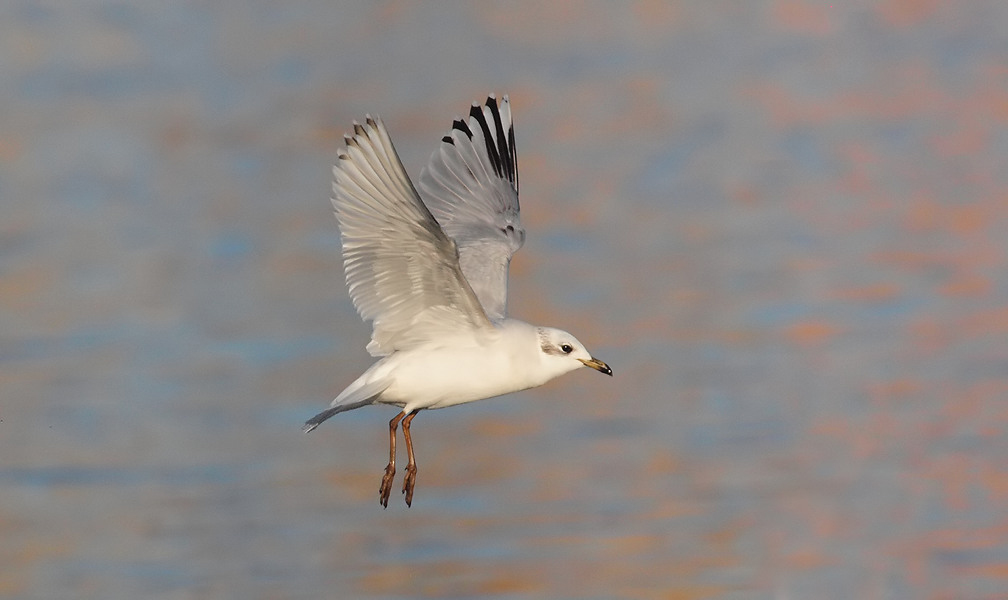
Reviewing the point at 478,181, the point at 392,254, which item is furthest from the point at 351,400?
the point at 478,181

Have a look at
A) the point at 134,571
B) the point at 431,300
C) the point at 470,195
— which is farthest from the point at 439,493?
the point at 431,300

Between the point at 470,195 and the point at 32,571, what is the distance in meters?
5.48

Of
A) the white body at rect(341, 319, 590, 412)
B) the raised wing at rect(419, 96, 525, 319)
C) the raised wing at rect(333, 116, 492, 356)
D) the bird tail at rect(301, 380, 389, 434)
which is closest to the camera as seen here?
the raised wing at rect(333, 116, 492, 356)

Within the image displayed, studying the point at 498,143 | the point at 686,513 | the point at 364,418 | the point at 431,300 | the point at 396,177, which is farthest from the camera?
the point at 364,418

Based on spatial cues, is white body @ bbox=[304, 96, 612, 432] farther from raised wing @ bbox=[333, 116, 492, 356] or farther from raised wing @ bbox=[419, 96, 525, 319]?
raised wing @ bbox=[419, 96, 525, 319]

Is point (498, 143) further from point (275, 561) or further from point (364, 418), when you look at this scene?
point (364, 418)

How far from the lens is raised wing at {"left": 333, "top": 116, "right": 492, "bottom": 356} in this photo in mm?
8898

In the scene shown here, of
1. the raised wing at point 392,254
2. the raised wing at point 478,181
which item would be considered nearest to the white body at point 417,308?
the raised wing at point 392,254

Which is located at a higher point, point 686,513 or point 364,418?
point 364,418

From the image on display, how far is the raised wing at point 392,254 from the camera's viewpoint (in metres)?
8.90

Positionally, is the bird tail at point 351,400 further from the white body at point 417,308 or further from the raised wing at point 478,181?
the raised wing at point 478,181

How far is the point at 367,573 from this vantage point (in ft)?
45.8

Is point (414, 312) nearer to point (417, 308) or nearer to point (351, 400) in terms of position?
point (417, 308)

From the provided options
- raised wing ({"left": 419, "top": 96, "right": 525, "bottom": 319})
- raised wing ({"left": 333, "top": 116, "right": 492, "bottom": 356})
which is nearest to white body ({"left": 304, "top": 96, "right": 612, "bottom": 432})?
raised wing ({"left": 333, "top": 116, "right": 492, "bottom": 356})
